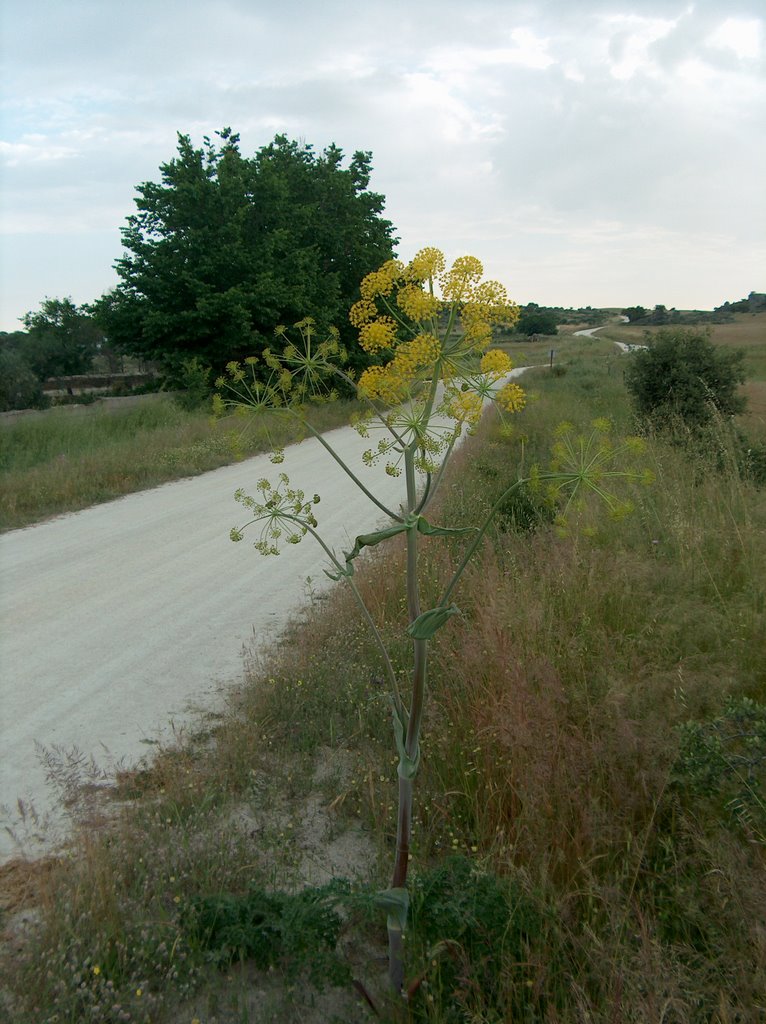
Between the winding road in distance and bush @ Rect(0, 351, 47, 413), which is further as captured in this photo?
bush @ Rect(0, 351, 47, 413)

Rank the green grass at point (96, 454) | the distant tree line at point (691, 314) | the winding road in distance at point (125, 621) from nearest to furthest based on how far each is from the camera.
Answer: the winding road in distance at point (125, 621), the green grass at point (96, 454), the distant tree line at point (691, 314)

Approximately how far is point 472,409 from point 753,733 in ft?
5.35

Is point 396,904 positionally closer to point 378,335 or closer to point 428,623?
point 428,623

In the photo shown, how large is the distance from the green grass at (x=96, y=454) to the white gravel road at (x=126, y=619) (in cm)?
66

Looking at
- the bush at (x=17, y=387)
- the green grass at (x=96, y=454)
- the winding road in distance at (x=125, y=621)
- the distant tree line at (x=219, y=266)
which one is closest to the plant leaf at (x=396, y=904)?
the winding road in distance at (x=125, y=621)

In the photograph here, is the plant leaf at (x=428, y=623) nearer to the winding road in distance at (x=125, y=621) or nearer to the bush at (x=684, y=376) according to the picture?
the winding road in distance at (x=125, y=621)

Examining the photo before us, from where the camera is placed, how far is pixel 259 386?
7.79 feet

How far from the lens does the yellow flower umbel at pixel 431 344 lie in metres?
2.06

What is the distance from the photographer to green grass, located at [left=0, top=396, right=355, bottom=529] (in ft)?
35.3

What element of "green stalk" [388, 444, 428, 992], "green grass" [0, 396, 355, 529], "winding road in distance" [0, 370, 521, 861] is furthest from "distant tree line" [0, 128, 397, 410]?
"green stalk" [388, 444, 428, 992]

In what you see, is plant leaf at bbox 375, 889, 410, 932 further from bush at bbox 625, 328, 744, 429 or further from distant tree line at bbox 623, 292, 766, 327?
distant tree line at bbox 623, 292, 766, 327

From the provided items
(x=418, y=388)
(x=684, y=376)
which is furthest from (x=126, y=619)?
(x=684, y=376)

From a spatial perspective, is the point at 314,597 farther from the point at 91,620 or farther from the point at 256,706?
the point at 256,706

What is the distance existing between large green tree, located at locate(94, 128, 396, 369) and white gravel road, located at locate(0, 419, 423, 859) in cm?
1203
